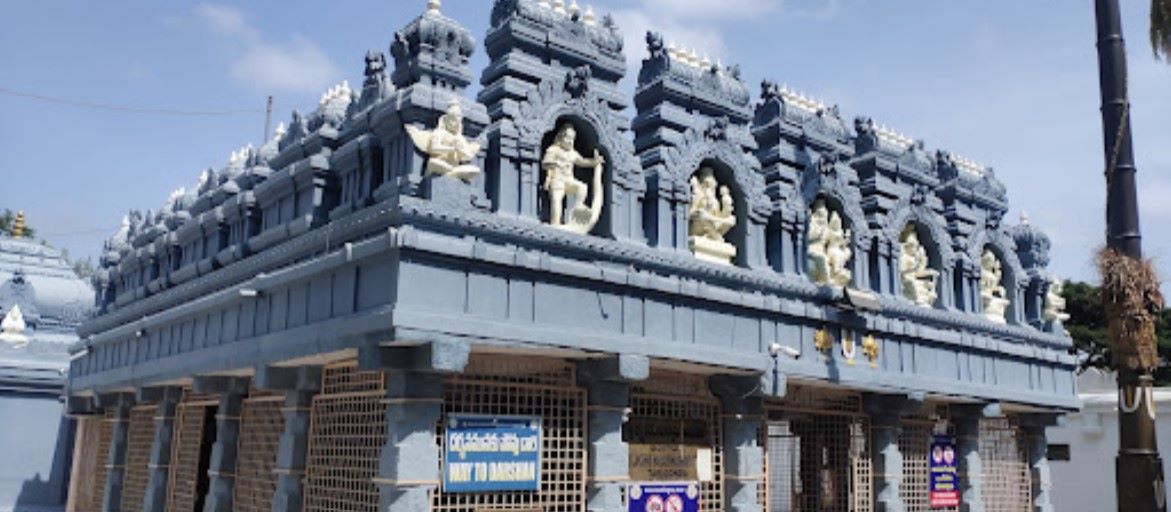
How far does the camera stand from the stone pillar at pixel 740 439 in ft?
49.6

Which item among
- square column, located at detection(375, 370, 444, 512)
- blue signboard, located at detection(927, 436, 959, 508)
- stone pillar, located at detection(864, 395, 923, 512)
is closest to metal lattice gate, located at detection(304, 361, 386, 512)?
square column, located at detection(375, 370, 444, 512)

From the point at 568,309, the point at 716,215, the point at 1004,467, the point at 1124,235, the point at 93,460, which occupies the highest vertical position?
the point at 716,215

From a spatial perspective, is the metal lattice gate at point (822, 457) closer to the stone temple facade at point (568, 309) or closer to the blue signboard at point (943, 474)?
the stone temple facade at point (568, 309)

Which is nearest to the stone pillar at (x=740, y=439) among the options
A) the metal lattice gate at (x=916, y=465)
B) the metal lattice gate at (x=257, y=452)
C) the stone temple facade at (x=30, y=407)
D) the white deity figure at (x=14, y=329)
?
the metal lattice gate at (x=916, y=465)

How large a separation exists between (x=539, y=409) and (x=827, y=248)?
688cm

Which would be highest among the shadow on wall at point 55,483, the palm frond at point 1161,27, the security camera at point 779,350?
the palm frond at point 1161,27

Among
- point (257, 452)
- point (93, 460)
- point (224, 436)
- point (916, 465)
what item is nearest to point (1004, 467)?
point (916, 465)

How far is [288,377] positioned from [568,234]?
4483mm

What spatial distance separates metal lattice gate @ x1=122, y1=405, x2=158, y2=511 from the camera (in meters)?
20.3

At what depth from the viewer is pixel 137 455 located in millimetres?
20891

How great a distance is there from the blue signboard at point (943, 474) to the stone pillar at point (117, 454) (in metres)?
16.2

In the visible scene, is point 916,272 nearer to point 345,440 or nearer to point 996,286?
point 996,286

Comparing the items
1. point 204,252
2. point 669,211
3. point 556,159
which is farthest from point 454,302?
point 204,252

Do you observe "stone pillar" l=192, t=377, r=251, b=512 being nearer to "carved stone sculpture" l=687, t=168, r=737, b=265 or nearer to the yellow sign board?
the yellow sign board
